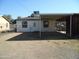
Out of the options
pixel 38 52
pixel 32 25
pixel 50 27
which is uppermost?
pixel 32 25

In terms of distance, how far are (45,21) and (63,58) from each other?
83.1 ft

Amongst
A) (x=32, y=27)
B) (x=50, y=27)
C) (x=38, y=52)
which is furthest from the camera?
(x=50, y=27)

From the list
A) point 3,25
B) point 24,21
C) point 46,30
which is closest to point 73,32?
point 46,30

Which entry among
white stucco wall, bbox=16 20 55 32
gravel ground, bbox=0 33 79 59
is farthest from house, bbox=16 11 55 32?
gravel ground, bbox=0 33 79 59

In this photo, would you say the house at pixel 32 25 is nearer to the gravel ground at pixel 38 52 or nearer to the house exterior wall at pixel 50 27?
the house exterior wall at pixel 50 27

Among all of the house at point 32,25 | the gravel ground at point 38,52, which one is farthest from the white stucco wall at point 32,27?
the gravel ground at point 38,52

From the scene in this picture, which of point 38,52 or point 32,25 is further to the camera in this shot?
point 32,25

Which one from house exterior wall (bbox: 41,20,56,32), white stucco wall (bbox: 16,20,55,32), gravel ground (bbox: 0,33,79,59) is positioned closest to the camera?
gravel ground (bbox: 0,33,79,59)

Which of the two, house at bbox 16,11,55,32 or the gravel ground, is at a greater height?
house at bbox 16,11,55,32

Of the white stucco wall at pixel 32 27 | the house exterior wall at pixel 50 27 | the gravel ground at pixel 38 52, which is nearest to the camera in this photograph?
the gravel ground at pixel 38 52

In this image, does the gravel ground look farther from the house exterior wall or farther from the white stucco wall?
the house exterior wall

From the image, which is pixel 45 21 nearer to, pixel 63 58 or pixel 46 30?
pixel 46 30

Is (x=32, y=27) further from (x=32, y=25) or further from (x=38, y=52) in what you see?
(x=38, y=52)

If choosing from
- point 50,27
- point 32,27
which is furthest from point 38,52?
point 50,27
